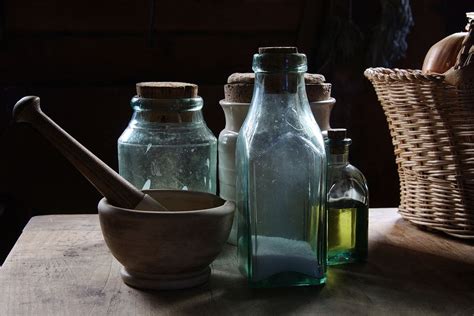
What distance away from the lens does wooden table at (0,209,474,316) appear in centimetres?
79

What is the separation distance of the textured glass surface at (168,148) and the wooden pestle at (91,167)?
0.13 m

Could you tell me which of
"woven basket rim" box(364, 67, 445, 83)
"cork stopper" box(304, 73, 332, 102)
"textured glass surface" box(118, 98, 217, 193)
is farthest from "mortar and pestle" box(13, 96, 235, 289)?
"woven basket rim" box(364, 67, 445, 83)

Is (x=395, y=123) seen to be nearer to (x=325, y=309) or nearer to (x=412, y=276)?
(x=412, y=276)

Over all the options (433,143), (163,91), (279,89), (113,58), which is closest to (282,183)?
(279,89)

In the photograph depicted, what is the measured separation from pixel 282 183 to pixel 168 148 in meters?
0.20

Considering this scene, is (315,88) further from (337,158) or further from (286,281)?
(286,281)

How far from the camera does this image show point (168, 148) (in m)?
0.98

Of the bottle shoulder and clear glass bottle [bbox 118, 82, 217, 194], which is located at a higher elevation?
clear glass bottle [bbox 118, 82, 217, 194]

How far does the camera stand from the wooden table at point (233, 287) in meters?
0.79

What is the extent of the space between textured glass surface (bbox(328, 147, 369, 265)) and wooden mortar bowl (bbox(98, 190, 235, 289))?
0.17 metres

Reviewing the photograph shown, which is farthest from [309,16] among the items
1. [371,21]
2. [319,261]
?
[319,261]

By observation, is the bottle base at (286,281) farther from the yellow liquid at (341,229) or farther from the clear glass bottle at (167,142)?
the clear glass bottle at (167,142)

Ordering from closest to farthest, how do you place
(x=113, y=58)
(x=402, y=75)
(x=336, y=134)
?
(x=336, y=134) → (x=402, y=75) → (x=113, y=58)

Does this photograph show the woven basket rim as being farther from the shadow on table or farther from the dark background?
the dark background
